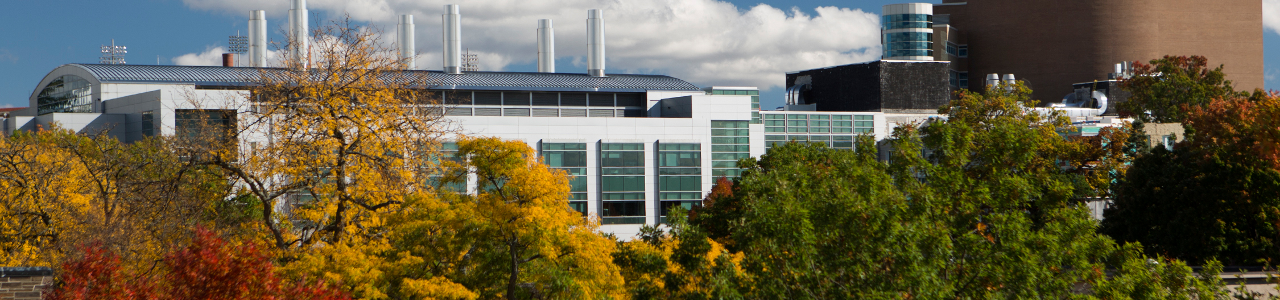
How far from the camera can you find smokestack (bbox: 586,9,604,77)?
74.8 meters

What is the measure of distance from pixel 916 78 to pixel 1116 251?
70.4 meters

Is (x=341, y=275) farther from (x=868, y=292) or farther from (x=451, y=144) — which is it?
(x=451, y=144)

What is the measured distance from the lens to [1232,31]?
374ft

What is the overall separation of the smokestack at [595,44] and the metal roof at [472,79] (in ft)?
6.87

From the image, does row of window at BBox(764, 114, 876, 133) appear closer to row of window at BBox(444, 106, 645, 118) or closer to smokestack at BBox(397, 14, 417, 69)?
row of window at BBox(444, 106, 645, 118)

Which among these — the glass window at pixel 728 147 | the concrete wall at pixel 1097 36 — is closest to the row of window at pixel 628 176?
the glass window at pixel 728 147

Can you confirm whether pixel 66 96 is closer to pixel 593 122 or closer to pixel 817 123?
pixel 593 122

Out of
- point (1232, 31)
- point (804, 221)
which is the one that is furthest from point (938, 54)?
point (804, 221)

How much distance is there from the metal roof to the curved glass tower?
35513 millimetres

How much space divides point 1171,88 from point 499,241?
2157 inches

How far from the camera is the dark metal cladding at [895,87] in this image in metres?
83.0

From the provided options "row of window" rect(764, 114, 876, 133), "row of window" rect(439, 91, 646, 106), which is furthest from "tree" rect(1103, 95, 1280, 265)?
"row of window" rect(439, 91, 646, 106)

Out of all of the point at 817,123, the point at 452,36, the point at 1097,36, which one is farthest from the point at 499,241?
the point at 1097,36

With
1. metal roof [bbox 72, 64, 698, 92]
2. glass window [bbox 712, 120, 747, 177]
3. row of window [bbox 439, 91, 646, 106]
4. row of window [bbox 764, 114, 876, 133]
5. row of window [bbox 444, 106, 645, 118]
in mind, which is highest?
metal roof [bbox 72, 64, 698, 92]
